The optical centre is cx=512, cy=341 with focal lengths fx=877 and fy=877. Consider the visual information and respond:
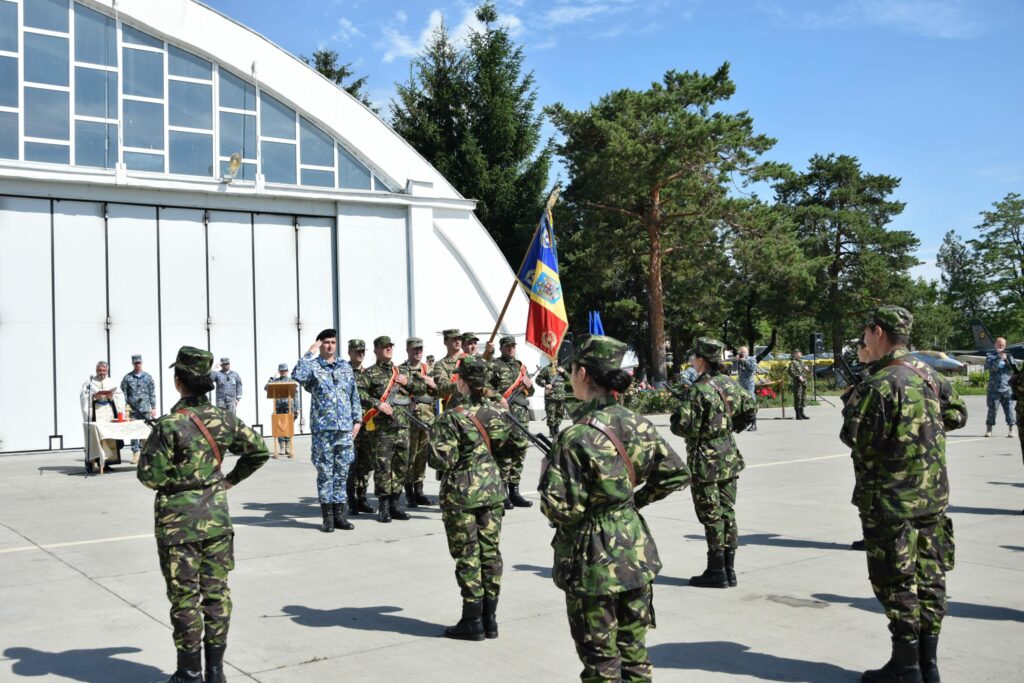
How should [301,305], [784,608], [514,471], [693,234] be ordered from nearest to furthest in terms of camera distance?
[784,608]
[514,471]
[301,305]
[693,234]

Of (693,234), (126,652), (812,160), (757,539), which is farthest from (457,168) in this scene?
(126,652)

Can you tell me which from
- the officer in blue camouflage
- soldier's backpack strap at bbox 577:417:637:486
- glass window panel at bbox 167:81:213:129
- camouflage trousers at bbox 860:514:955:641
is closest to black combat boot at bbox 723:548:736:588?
camouflage trousers at bbox 860:514:955:641

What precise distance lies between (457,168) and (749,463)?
27.2m

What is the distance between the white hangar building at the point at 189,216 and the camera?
61.2ft

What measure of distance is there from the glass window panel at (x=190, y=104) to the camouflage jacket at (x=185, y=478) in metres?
17.1

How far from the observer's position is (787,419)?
24766 millimetres

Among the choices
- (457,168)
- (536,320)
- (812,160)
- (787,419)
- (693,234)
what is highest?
(812,160)

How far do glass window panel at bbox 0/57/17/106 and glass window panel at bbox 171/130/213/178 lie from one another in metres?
3.22

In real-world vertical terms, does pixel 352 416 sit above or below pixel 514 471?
above

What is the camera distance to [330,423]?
9625 mm

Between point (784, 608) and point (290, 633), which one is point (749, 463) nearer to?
point (784, 608)

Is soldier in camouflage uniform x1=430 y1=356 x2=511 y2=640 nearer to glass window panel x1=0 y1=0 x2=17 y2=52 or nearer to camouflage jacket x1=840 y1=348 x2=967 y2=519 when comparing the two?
camouflage jacket x1=840 y1=348 x2=967 y2=519

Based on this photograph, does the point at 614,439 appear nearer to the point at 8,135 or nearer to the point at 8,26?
the point at 8,135

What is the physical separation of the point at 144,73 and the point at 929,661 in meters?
20.3
